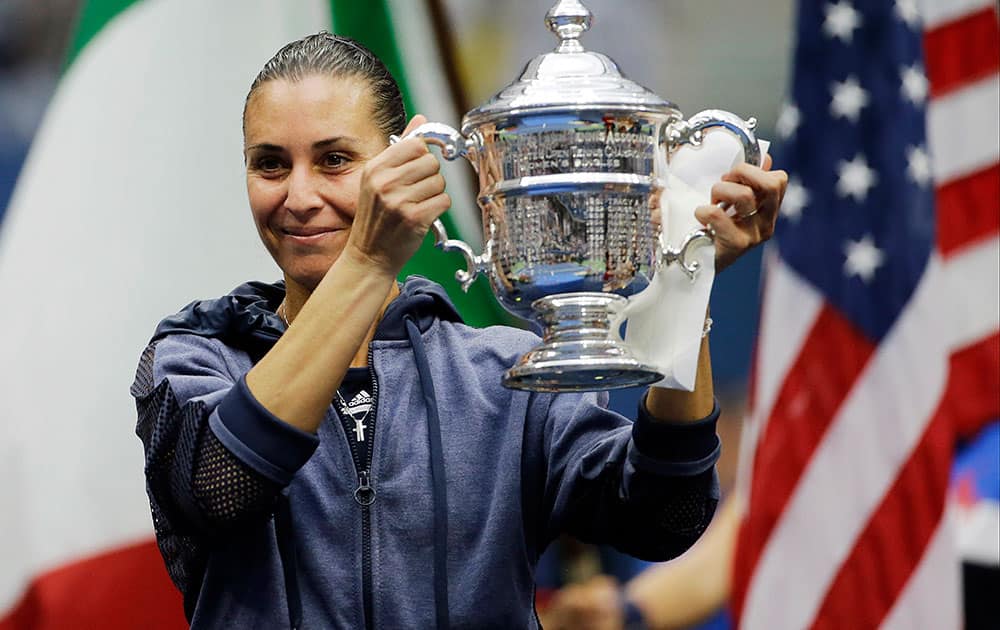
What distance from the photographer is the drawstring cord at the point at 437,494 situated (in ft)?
5.82

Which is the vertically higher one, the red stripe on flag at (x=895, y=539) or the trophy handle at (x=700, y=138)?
the trophy handle at (x=700, y=138)

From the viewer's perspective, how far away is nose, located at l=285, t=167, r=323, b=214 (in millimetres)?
1817

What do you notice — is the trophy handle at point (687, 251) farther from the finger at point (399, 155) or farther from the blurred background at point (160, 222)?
the blurred background at point (160, 222)

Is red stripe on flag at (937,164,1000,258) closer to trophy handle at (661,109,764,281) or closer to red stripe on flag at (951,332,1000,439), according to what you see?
red stripe on flag at (951,332,1000,439)

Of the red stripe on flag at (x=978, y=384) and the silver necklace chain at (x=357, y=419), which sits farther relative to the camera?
the red stripe on flag at (x=978, y=384)

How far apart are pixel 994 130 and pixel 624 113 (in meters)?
2.12

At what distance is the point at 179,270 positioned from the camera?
9.59 feet

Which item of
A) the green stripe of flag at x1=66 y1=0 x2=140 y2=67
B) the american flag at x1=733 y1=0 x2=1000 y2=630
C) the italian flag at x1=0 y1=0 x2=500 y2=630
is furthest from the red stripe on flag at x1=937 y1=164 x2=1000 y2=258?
the green stripe of flag at x1=66 y1=0 x2=140 y2=67

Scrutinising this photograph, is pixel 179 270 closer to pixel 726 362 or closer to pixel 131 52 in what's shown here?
pixel 131 52

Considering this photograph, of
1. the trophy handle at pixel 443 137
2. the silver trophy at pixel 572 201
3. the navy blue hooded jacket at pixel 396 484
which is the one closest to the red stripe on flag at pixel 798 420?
the navy blue hooded jacket at pixel 396 484

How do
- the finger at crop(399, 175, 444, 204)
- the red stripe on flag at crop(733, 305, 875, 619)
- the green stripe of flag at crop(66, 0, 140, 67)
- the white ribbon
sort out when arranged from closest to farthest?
the finger at crop(399, 175, 444, 204), the white ribbon, the green stripe of flag at crop(66, 0, 140, 67), the red stripe on flag at crop(733, 305, 875, 619)

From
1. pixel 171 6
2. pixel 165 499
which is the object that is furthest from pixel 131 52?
pixel 165 499

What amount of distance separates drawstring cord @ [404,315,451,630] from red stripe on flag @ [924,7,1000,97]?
202 centimetres

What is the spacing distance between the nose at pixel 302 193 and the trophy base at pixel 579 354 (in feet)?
0.93
